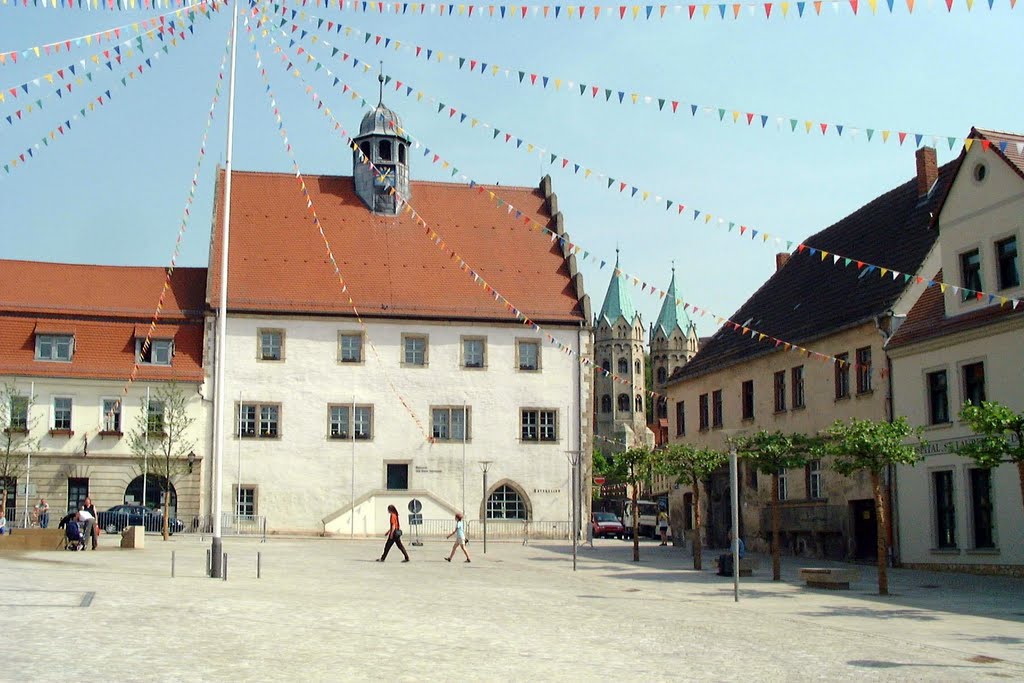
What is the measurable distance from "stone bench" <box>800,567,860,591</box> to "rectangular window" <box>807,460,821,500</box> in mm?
12182

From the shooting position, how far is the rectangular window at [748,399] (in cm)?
4331

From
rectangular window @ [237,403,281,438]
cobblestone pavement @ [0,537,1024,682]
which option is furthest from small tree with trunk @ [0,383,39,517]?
cobblestone pavement @ [0,537,1024,682]

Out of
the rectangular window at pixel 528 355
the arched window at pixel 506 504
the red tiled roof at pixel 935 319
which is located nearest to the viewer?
the red tiled roof at pixel 935 319

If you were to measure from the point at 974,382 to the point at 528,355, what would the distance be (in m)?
25.9

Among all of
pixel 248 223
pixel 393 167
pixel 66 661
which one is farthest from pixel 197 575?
pixel 393 167

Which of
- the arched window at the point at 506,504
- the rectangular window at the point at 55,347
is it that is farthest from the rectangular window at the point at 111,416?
the arched window at the point at 506,504

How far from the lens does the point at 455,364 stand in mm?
52688

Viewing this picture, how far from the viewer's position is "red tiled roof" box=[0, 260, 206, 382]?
163 ft

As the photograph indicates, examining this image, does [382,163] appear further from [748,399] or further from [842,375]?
[842,375]

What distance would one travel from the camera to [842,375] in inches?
1433

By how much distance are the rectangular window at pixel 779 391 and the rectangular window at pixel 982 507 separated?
11189 mm

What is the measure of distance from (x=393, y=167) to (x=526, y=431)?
14906 mm

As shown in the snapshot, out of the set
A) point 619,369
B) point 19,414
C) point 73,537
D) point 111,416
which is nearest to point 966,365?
point 73,537

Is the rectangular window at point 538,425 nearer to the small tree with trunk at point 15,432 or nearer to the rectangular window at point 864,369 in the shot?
the rectangular window at point 864,369
